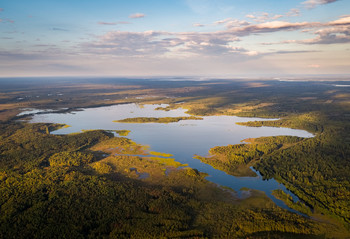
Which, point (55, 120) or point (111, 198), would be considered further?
point (55, 120)

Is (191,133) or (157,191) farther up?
(191,133)

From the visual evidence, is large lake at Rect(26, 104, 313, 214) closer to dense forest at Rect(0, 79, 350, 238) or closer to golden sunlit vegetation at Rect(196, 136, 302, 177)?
golden sunlit vegetation at Rect(196, 136, 302, 177)

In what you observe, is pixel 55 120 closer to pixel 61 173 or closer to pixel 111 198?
pixel 61 173

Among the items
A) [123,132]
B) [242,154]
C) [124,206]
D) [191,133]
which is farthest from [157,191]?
[123,132]

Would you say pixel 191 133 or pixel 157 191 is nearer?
pixel 157 191

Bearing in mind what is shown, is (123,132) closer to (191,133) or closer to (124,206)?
(191,133)

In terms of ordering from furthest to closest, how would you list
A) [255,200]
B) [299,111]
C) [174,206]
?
[299,111] < [255,200] < [174,206]

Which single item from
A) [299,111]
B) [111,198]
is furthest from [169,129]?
[299,111]

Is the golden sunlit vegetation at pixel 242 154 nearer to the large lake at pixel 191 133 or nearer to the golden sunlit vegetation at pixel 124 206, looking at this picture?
the large lake at pixel 191 133
